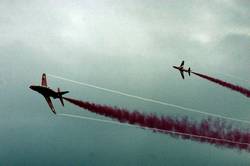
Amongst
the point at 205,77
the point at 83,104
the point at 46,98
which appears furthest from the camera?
the point at 205,77

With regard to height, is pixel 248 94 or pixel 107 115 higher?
pixel 248 94

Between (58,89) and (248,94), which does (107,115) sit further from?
(248,94)

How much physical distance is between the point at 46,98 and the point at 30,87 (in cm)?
609

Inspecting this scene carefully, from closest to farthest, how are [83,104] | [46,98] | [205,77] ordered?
1. [83,104]
2. [46,98]
3. [205,77]

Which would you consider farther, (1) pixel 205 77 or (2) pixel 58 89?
(1) pixel 205 77

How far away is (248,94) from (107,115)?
55.4 metres

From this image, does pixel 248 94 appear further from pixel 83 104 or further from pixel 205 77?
pixel 83 104

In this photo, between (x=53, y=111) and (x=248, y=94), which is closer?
(x=53, y=111)

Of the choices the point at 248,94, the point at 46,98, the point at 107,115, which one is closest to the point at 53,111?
the point at 46,98

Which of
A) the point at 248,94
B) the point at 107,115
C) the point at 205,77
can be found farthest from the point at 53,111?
the point at 248,94

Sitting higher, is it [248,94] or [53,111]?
[248,94]

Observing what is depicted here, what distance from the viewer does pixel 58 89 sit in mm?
160875

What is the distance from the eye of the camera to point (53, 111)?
16162cm

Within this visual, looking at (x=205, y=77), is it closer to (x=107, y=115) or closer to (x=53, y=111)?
(x=107, y=115)
